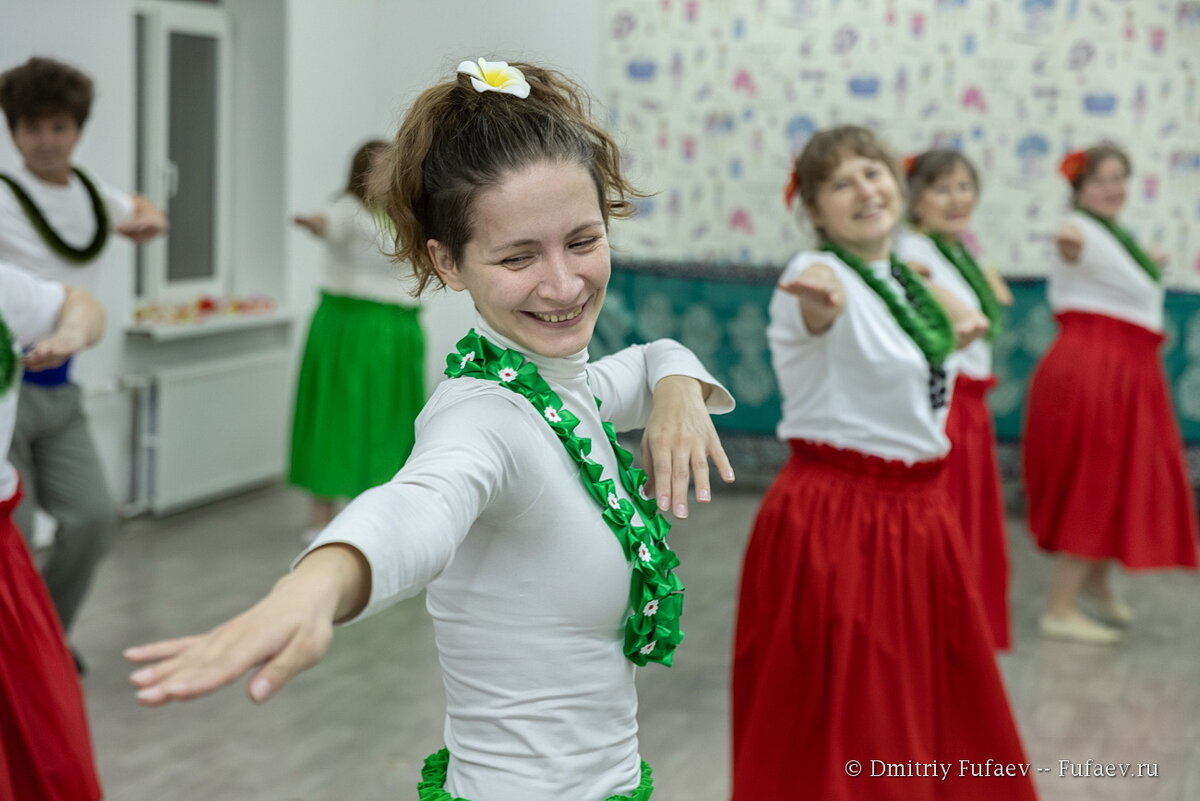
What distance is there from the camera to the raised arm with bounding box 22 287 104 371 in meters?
2.50

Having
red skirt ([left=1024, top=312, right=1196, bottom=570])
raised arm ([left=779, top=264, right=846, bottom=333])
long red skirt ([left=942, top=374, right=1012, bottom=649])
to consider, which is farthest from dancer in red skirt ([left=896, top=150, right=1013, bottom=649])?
raised arm ([left=779, top=264, right=846, bottom=333])

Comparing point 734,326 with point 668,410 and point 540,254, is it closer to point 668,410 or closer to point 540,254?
point 668,410

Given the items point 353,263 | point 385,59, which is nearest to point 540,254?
point 353,263

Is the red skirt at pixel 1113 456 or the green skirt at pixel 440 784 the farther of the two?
the red skirt at pixel 1113 456

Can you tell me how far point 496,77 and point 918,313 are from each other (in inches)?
64.7

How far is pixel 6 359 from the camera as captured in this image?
2387 millimetres

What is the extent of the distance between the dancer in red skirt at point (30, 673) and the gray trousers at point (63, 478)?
3.72ft

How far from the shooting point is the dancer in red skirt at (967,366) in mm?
3865

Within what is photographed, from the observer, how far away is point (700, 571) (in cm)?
525

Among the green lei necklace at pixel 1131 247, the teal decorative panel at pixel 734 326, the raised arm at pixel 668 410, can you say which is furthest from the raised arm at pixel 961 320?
the teal decorative panel at pixel 734 326

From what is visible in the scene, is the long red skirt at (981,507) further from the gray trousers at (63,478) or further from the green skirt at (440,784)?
the green skirt at (440,784)

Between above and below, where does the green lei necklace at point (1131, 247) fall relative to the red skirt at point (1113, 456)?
above

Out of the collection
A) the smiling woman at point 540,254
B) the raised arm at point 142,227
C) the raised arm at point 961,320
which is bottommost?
the raised arm at point 961,320

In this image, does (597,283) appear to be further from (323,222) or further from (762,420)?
(762,420)
